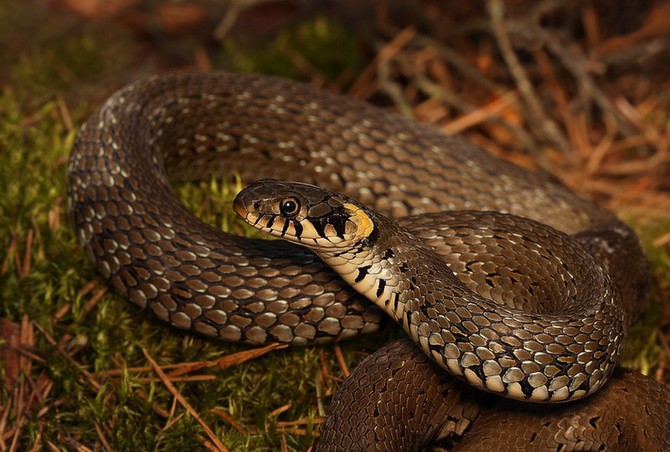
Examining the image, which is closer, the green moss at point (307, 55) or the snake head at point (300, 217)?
the snake head at point (300, 217)

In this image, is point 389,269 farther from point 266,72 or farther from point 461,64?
point 266,72

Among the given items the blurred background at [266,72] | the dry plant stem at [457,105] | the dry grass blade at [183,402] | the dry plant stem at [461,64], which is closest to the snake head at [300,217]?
the blurred background at [266,72]

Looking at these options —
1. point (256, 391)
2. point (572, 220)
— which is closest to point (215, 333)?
point (256, 391)

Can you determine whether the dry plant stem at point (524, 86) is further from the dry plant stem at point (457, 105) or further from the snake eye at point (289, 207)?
the snake eye at point (289, 207)

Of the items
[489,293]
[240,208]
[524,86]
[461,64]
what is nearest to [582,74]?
[524,86]

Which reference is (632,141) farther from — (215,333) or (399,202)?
(215,333)

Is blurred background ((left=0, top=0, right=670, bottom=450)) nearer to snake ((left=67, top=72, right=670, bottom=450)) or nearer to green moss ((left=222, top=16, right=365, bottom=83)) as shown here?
green moss ((left=222, top=16, right=365, bottom=83))
